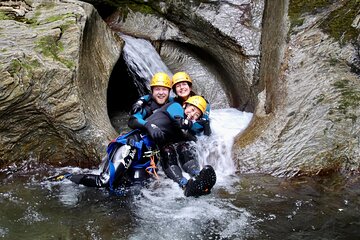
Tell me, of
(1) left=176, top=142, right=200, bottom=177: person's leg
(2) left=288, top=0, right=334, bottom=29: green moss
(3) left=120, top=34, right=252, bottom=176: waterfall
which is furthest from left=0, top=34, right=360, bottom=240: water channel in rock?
(2) left=288, top=0, right=334, bottom=29: green moss

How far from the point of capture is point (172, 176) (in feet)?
20.0

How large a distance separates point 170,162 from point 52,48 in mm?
2609

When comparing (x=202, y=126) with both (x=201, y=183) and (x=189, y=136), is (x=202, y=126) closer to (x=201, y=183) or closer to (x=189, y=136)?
(x=189, y=136)

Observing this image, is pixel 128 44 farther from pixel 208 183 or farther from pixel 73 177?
pixel 208 183

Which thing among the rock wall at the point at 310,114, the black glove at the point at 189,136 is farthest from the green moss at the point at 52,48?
the rock wall at the point at 310,114

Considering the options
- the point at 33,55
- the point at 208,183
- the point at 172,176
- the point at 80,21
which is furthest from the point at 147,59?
the point at 208,183

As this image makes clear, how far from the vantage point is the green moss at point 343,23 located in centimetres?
667

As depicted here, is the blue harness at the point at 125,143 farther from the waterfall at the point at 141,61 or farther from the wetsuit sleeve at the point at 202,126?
the waterfall at the point at 141,61

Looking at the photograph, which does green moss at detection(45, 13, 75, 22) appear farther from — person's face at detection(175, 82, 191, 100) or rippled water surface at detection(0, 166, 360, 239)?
rippled water surface at detection(0, 166, 360, 239)

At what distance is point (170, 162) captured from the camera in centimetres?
630

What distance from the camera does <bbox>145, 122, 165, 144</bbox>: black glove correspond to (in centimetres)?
600

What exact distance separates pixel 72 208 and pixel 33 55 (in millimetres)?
2528

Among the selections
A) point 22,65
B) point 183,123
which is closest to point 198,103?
point 183,123

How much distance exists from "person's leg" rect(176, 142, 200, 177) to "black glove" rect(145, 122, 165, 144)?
1.48 ft
